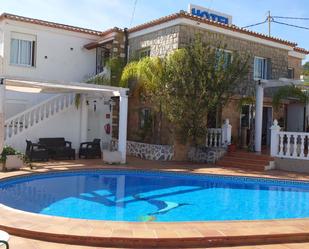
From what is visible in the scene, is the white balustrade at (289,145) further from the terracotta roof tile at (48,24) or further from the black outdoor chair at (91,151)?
the terracotta roof tile at (48,24)

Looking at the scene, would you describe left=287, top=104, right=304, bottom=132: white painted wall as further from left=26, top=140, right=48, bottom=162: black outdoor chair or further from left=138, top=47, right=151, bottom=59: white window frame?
left=26, top=140, right=48, bottom=162: black outdoor chair

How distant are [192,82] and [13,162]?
30.3 feet

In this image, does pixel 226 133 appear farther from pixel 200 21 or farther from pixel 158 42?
pixel 158 42

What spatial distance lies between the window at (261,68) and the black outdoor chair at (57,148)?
12.8 m

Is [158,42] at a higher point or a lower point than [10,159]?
higher

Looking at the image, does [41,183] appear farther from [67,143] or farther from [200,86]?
[200,86]

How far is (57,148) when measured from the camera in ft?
65.0

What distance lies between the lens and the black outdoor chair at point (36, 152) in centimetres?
1847

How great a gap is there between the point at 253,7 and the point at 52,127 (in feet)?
42.0

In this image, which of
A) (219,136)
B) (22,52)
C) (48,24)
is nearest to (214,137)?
(219,136)

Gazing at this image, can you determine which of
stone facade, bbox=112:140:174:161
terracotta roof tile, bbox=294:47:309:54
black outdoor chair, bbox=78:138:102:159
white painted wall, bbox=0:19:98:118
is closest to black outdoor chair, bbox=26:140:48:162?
black outdoor chair, bbox=78:138:102:159

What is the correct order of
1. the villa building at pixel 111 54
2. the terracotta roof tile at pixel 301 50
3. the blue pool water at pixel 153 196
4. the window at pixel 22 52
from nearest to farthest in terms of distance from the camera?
the blue pool water at pixel 153 196, the villa building at pixel 111 54, the window at pixel 22 52, the terracotta roof tile at pixel 301 50

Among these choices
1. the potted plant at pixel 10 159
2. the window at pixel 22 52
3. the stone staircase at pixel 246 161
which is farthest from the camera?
the window at pixel 22 52

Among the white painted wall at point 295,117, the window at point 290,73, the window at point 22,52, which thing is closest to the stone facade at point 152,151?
the window at point 22,52
